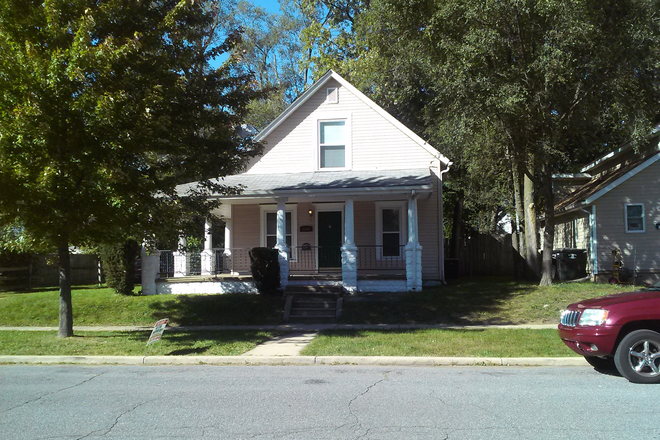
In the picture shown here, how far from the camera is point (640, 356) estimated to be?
7465 mm

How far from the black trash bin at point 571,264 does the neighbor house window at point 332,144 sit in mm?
8363

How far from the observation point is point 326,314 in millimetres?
14352

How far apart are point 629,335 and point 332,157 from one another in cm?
1271

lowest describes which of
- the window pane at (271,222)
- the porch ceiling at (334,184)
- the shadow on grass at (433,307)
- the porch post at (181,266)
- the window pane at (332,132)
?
the shadow on grass at (433,307)

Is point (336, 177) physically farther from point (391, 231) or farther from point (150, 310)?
point (150, 310)

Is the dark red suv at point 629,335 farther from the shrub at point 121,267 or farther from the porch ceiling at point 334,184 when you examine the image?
the shrub at point 121,267

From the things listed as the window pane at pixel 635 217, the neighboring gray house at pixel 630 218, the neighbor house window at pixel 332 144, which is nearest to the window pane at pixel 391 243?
the neighbor house window at pixel 332 144

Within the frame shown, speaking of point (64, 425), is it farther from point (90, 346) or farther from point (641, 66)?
point (641, 66)

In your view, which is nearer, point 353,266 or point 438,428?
point 438,428

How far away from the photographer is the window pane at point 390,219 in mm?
18562

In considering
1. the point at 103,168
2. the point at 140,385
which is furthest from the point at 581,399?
the point at 103,168

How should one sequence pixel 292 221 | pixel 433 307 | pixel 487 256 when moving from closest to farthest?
pixel 433 307
pixel 292 221
pixel 487 256

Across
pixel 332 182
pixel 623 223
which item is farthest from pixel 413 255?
pixel 623 223

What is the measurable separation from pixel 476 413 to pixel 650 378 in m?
3.01
